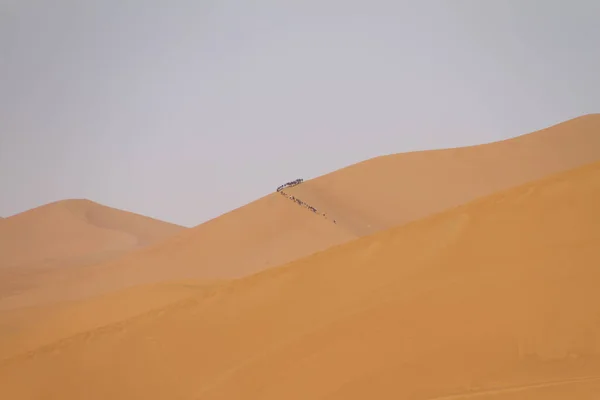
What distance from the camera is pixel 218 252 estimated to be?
64.2ft

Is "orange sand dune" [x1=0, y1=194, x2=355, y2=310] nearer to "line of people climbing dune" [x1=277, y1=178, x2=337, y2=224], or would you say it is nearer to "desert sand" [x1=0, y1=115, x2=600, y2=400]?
"line of people climbing dune" [x1=277, y1=178, x2=337, y2=224]

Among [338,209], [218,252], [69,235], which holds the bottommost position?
[218,252]

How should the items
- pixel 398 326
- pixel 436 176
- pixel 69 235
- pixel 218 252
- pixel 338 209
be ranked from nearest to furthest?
1. pixel 398 326
2. pixel 218 252
3. pixel 338 209
4. pixel 436 176
5. pixel 69 235

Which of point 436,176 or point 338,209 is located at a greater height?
point 436,176

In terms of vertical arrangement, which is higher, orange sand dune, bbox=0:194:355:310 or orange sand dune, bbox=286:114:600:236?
orange sand dune, bbox=286:114:600:236

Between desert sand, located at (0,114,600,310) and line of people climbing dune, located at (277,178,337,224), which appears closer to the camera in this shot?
desert sand, located at (0,114,600,310)

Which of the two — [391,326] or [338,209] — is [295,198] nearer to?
[338,209]

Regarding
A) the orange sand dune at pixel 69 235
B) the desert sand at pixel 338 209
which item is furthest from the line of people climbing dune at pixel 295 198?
the orange sand dune at pixel 69 235

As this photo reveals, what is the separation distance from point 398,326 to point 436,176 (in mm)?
18197

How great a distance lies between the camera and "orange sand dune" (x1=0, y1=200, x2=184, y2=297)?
29.0 metres

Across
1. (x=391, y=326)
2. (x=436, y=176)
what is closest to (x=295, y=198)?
(x=436, y=176)

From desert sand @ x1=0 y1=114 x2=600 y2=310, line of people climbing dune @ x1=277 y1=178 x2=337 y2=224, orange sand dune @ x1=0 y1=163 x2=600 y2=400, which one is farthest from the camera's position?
line of people climbing dune @ x1=277 y1=178 x2=337 y2=224

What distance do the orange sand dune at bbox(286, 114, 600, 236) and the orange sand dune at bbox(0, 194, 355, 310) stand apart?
132 centimetres

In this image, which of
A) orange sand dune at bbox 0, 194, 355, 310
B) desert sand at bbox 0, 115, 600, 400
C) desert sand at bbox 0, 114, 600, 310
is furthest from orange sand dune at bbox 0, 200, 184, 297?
desert sand at bbox 0, 115, 600, 400
